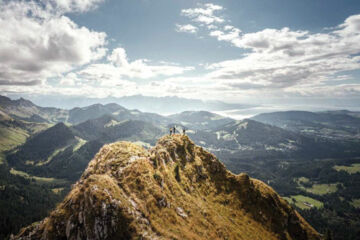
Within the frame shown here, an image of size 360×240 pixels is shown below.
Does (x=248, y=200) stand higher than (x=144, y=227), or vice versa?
(x=144, y=227)

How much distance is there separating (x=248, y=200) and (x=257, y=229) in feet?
40.1

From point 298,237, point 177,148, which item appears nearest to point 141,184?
point 177,148

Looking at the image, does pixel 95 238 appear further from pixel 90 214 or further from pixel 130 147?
pixel 130 147

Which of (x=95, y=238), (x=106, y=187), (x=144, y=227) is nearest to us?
(x=95, y=238)

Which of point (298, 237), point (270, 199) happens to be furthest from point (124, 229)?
point (298, 237)

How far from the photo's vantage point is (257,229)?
74.8m

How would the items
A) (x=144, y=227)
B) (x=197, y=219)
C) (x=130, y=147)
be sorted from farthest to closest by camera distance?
(x=130, y=147), (x=197, y=219), (x=144, y=227)

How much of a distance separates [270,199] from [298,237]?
20.0 meters

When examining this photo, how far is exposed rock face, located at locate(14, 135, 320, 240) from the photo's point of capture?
42719mm

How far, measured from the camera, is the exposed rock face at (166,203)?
42719 millimetres

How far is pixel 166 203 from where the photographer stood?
2162 inches

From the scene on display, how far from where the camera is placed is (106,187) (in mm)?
46000

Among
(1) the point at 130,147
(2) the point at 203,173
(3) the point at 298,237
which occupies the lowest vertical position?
(3) the point at 298,237

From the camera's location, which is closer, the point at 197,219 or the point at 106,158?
the point at 197,219
